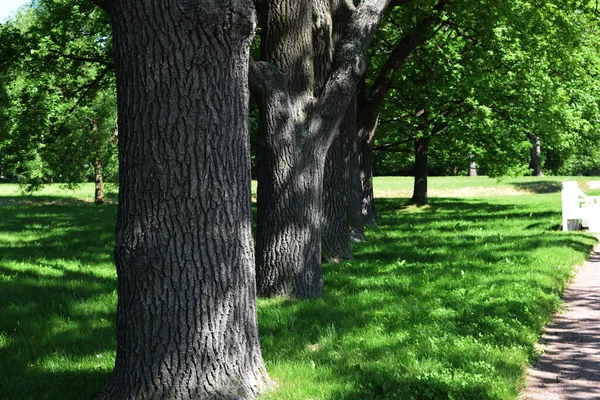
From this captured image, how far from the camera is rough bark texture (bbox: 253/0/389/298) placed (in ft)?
25.8

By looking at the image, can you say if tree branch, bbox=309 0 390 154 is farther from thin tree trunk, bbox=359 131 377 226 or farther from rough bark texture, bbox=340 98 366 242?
thin tree trunk, bbox=359 131 377 226

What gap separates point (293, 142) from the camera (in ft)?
26.2

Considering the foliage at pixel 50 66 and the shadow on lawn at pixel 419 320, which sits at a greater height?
the foliage at pixel 50 66

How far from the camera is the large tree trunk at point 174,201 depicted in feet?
14.0

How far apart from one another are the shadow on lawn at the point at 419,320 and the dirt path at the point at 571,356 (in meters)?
0.16

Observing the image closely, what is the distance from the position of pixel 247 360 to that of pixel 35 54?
1460 centimetres

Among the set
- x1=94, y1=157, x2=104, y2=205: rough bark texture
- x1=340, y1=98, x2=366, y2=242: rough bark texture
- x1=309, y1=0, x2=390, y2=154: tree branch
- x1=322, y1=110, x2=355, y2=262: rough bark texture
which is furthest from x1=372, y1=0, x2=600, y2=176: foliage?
x1=94, y1=157, x2=104, y2=205: rough bark texture

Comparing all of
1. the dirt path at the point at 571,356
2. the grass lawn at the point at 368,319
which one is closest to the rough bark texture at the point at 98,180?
the grass lawn at the point at 368,319

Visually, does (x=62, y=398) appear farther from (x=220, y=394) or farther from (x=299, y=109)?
(x=299, y=109)

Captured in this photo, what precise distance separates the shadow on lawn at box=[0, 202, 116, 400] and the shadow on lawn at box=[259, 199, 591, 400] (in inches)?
58.8

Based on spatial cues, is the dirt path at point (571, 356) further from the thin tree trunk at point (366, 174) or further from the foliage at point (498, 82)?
the thin tree trunk at point (366, 174)

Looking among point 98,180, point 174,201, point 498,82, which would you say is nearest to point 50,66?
point 98,180

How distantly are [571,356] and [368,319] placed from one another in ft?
6.14

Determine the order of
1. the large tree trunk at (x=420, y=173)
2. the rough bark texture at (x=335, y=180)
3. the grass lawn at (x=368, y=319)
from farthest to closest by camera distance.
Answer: the large tree trunk at (x=420, y=173)
the rough bark texture at (x=335, y=180)
the grass lawn at (x=368, y=319)
